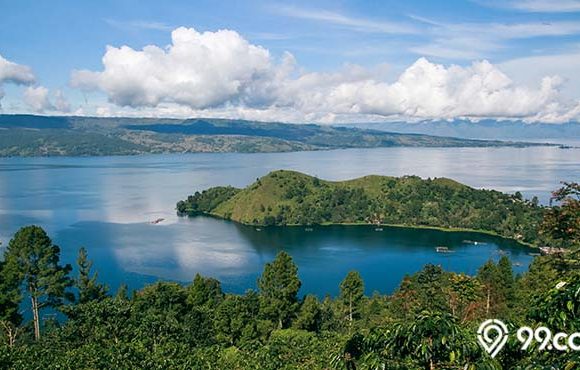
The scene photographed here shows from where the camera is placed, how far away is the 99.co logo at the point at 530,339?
445 centimetres

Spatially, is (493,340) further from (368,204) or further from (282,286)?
(368,204)

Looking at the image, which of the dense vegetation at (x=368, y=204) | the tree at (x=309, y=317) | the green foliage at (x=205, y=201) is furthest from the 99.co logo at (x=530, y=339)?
the green foliage at (x=205, y=201)

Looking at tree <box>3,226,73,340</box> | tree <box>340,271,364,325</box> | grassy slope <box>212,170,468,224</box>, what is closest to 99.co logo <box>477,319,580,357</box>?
tree <box>3,226,73,340</box>

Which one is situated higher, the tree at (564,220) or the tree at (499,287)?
the tree at (564,220)

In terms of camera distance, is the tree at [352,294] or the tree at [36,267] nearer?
the tree at [36,267]

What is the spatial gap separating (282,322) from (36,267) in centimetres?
1741

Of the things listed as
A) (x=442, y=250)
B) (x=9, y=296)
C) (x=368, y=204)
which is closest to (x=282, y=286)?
(x=9, y=296)

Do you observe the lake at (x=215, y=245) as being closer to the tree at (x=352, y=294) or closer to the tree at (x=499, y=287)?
the tree at (x=352, y=294)

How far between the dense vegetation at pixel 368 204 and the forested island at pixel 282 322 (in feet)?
265

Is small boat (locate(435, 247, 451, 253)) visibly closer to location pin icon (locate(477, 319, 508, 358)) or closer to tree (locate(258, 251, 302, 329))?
tree (locate(258, 251, 302, 329))

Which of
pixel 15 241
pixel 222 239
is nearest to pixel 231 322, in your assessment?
pixel 15 241

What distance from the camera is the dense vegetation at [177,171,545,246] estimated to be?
126 meters

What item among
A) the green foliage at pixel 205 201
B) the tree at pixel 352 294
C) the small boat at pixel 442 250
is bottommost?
the small boat at pixel 442 250

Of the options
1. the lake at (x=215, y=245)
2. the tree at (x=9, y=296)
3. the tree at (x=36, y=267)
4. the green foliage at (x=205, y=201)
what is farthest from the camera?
the green foliage at (x=205, y=201)
